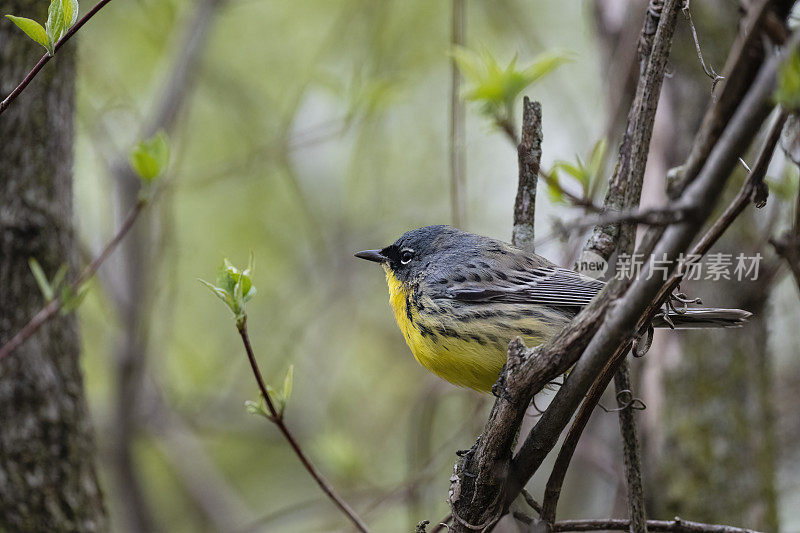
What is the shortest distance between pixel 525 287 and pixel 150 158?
1606mm

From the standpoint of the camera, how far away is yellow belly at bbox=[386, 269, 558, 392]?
2.93 metres

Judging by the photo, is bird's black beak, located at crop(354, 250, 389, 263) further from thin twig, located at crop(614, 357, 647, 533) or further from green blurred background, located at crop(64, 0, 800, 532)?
thin twig, located at crop(614, 357, 647, 533)

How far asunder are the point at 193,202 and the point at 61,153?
4016mm

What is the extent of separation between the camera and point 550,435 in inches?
73.5

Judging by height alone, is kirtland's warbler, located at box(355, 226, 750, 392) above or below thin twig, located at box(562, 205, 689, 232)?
above

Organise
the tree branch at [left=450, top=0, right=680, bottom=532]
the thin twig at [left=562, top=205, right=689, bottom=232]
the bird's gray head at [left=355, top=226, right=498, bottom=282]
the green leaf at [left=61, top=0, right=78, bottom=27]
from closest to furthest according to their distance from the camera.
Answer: the thin twig at [left=562, top=205, right=689, bottom=232] < the tree branch at [left=450, top=0, right=680, bottom=532] < the green leaf at [left=61, top=0, right=78, bottom=27] < the bird's gray head at [left=355, top=226, right=498, bottom=282]

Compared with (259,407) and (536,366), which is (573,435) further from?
(259,407)

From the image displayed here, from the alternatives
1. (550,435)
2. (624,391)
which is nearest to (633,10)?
(624,391)

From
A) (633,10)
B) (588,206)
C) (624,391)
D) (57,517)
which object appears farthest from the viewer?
(633,10)

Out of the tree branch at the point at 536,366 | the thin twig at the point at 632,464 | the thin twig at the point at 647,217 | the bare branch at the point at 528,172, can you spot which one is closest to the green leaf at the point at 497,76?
the bare branch at the point at 528,172

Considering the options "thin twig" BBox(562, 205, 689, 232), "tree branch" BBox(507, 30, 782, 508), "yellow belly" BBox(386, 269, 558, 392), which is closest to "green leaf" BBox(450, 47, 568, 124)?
"yellow belly" BBox(386, 269, 558, 392)

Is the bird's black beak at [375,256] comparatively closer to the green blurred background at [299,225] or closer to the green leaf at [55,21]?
the green blurred background at [299,225]

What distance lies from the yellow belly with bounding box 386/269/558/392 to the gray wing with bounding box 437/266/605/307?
0.44 ft

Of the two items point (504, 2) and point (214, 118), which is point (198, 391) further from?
point (504, 2)
